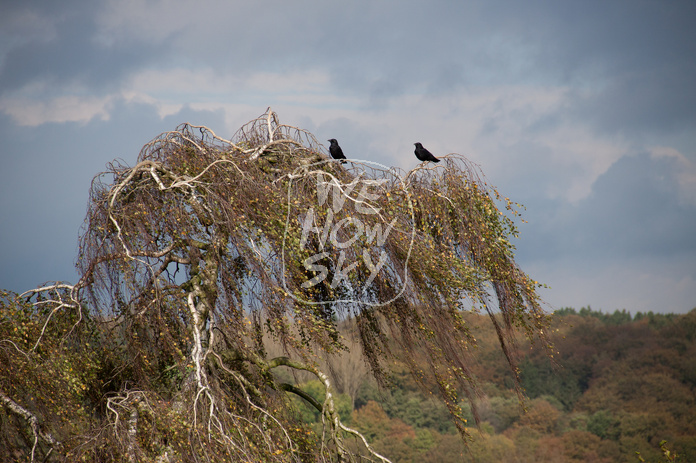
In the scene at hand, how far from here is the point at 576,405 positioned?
2853 centimetres

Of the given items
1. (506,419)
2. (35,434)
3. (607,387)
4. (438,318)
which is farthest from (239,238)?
(607,387)

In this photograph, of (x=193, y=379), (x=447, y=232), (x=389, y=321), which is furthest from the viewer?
(x=447, y=232)

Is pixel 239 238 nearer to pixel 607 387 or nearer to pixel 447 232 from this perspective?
pixel 447 232

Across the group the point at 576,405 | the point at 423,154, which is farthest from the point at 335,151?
the point at 576,405

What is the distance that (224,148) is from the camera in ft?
19.6

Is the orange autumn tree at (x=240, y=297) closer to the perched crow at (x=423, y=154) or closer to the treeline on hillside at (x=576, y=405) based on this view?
the perched crow at (x=423, y=154)

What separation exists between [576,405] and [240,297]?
27369 mm

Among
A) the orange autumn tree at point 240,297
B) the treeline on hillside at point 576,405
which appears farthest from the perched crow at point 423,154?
the treeline on hillside at point 576,405

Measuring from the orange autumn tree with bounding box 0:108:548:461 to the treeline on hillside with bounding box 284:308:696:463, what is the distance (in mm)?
17847

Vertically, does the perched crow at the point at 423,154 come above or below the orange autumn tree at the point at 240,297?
above

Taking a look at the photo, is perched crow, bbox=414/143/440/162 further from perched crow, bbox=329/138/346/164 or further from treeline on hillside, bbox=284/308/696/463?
treeline on hillside, bbox=284/308/696/463

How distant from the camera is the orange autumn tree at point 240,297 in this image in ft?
15.0

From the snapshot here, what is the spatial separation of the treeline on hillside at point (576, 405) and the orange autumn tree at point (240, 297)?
1785cm

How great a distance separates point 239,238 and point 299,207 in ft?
2.10
